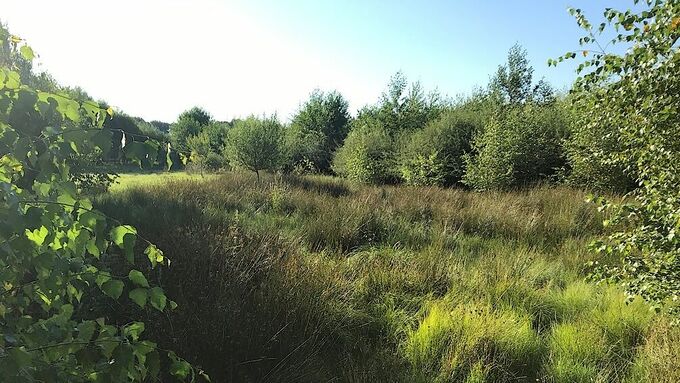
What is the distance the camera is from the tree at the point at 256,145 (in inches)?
629

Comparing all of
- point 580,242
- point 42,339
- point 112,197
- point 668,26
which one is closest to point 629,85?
point 668,26

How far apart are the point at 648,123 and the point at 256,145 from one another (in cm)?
1434

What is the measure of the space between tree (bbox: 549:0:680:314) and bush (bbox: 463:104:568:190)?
10.3 m

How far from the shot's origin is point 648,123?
2605 mm

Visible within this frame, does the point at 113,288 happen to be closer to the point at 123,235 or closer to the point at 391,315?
the point at 123,235

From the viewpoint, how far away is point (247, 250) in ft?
13.7

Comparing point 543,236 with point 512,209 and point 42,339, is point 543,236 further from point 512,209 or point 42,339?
point 42,339

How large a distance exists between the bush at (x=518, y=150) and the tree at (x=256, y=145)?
23.9 feet

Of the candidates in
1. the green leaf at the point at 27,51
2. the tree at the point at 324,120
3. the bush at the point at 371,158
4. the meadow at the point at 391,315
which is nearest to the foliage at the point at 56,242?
the green leaf at the point at 27,51

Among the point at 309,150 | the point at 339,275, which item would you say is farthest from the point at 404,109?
the point at 339,275

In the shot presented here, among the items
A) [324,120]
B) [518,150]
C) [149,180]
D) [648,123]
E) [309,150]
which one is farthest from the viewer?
[324,120]

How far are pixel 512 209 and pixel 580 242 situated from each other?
6.58 feet

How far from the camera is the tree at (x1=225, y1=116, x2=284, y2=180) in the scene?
1598cm

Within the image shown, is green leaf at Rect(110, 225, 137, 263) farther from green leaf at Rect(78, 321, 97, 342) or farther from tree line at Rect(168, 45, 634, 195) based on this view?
→ tree line at Rect(168, 45, 634, 195)
